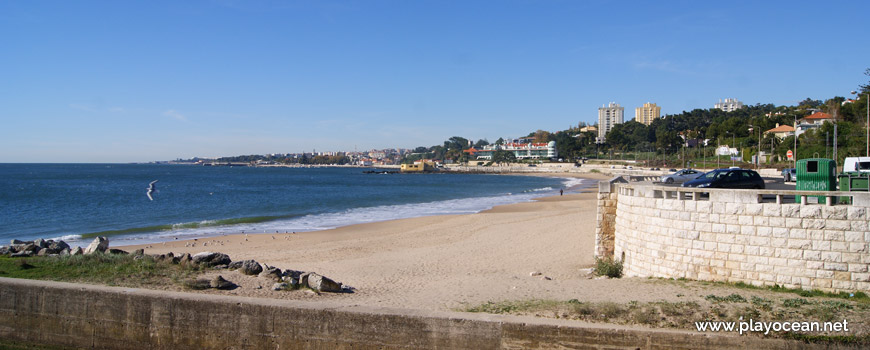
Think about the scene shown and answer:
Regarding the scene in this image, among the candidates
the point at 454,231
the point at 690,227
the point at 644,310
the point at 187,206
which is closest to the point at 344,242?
the point at 454,231

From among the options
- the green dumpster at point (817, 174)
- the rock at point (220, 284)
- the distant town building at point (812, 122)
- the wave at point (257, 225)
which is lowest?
the wave at point (257, 225)

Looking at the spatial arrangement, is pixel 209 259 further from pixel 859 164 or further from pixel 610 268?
pixel 859 164

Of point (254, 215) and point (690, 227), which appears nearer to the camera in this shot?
point (690, 227)

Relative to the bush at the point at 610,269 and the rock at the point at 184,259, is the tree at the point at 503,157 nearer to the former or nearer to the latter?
the bush at the point at 610,269

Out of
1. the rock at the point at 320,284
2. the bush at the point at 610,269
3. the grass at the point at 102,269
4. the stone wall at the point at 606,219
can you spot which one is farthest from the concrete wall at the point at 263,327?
the stone wall at the point at 606,219

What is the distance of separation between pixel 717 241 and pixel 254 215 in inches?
1259

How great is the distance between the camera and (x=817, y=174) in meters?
12.8

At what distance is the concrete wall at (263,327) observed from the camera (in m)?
7.30

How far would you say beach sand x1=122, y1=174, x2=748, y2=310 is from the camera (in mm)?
11438

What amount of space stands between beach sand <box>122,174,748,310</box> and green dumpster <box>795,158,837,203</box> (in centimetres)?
471

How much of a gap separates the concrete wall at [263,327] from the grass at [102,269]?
132 cm

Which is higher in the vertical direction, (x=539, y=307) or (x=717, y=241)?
(x=717, y=241)

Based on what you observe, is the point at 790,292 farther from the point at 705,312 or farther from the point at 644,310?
the point at 644,310

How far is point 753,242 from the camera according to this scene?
10586 millimetres
